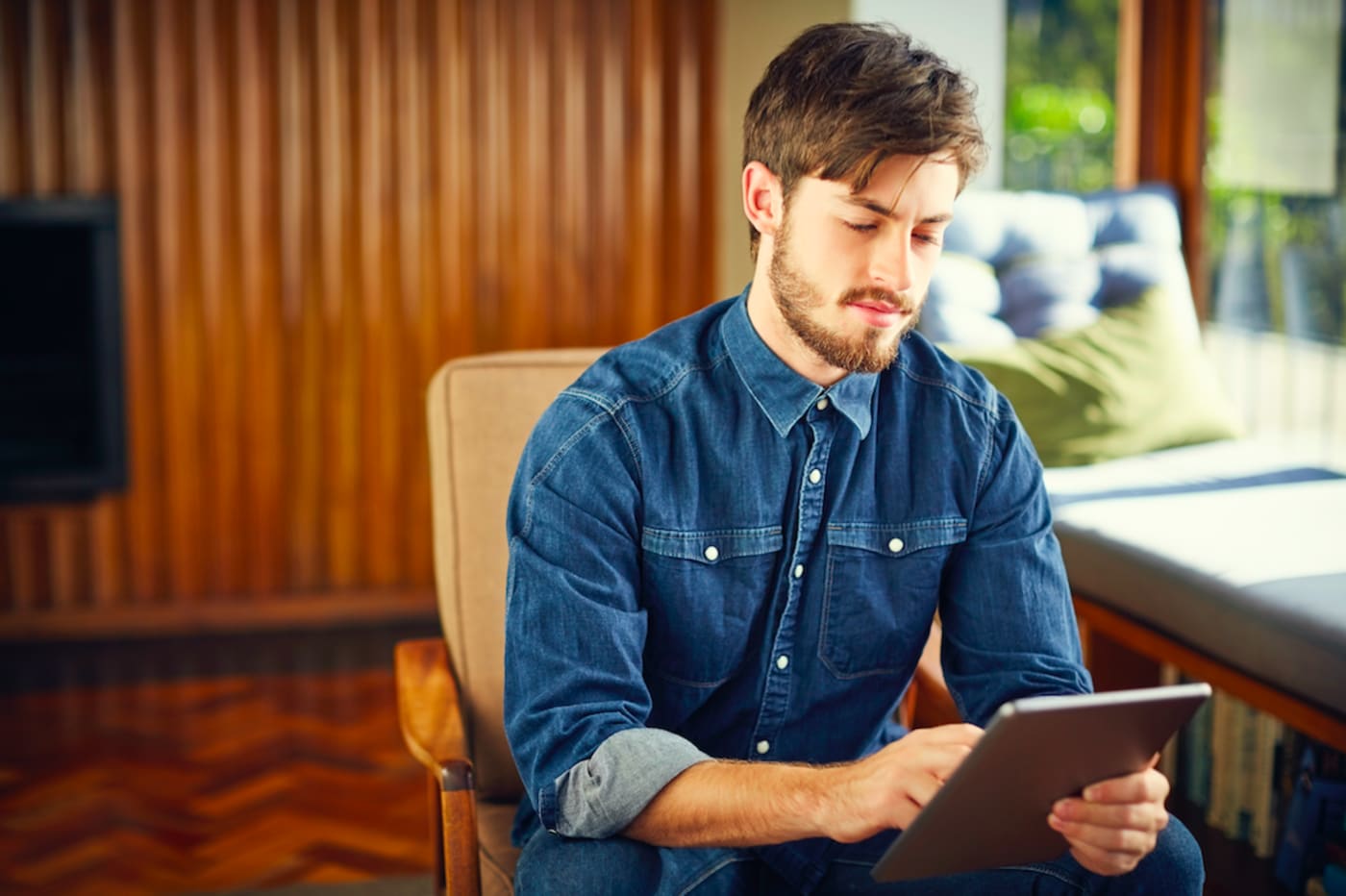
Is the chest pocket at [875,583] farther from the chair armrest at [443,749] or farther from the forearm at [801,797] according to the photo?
the chair armrest at [443,749]

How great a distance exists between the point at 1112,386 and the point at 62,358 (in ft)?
8.95

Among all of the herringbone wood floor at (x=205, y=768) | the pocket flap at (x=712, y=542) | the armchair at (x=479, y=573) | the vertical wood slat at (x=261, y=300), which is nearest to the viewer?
the pocket flap at (x=712, y=542)

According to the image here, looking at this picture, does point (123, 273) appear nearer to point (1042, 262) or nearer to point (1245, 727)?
point (1042, 262)

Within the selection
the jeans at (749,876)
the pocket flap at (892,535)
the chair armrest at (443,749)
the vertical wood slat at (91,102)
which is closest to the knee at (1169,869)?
the jeans at (749,876)

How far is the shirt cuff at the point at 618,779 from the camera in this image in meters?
1.20

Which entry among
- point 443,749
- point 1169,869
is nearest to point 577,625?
point 443,749

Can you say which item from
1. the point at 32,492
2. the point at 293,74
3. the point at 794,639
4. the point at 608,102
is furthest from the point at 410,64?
the point at 794,639

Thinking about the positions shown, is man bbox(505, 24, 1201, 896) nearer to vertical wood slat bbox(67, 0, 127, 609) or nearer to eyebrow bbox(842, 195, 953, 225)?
eyebrow bbox(842, 195, 953, 225)

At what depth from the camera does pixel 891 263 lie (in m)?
1.32

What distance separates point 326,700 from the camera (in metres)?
3.39

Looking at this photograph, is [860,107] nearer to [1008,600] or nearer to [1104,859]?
[1008,600]

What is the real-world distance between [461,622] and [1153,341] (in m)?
1.65

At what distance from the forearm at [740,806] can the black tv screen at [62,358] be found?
9.83ft

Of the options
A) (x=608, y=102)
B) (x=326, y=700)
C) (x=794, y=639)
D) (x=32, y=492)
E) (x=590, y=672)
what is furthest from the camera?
(x=608, y=102)
